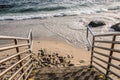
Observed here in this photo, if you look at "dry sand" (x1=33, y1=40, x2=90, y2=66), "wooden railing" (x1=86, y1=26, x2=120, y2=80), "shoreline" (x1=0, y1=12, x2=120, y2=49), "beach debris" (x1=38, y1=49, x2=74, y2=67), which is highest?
"wooden railing" (x1=86, y1=26, x2=120, y2=80)

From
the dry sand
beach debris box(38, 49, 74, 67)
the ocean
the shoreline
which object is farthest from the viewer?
the ocean

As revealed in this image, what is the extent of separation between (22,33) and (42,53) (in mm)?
4071

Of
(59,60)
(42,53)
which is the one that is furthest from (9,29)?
(59,60)

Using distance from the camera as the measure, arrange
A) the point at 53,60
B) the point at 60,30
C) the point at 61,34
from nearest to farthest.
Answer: the point at 53,60, the point at 61,34, the point at 60,30

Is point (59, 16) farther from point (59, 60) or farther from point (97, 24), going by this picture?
point (59, 60)

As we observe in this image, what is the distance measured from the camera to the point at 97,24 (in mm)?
11945

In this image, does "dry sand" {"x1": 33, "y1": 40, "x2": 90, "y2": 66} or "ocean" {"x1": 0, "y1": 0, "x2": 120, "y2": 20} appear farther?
"ocean" {"x1": 0, "y1": 0, "x2": 120, "y2": 20}

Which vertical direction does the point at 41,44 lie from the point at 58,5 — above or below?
below

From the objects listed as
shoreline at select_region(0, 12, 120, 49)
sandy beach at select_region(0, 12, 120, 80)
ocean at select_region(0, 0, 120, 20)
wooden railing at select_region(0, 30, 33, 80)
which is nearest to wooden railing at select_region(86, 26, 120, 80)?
sandy beach at select_region(0, 12, 120, 80)

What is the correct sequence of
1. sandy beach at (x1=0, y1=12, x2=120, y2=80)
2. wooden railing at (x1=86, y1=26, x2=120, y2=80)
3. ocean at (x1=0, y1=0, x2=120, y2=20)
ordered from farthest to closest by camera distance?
ocean at (x1=0, y1=0, x2=120, y2=20) < sandy beach at (x1=0, y1=12, x2=120, y2=80) < wooden railing at (x1=86, y1=26, x2=120, y2=80)

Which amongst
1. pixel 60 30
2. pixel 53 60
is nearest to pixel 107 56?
pixel 53 60

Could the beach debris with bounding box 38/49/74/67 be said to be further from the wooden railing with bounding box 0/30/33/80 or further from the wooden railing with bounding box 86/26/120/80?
the wooden railing with bounding box 0/30/33/80

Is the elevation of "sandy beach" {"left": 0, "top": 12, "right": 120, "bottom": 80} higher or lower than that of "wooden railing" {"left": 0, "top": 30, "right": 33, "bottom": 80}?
lower

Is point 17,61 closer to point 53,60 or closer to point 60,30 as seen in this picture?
point 53,60
